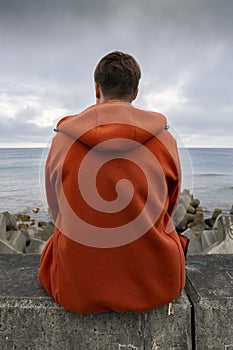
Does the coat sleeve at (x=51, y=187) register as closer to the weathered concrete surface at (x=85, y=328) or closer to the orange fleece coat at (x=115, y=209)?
the orange fleece coat at (x=115, y=209)

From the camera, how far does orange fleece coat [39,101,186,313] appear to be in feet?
4.83

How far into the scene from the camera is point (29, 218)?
1500cm

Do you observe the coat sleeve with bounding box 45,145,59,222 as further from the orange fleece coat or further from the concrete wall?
the concrete wall

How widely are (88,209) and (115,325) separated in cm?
67

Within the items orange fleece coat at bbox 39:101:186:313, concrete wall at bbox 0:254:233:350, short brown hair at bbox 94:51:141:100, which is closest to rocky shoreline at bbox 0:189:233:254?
concrete wall at bbox 0:254:233:350

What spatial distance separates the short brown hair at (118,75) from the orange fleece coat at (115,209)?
13 cm

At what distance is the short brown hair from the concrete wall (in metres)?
1.13

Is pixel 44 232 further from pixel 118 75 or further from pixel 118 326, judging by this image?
pixel 118 75

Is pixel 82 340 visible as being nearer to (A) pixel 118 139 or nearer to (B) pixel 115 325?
(B) pixel 115 325

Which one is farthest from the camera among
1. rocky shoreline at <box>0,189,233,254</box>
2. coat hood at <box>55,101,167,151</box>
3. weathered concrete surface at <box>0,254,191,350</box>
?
rocky shoreline at <box>0,189,233,254</box>

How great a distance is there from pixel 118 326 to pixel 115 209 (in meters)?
0.67

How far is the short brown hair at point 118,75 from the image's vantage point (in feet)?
5.20

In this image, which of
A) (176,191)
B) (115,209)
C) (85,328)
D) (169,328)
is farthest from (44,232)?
(115,209)

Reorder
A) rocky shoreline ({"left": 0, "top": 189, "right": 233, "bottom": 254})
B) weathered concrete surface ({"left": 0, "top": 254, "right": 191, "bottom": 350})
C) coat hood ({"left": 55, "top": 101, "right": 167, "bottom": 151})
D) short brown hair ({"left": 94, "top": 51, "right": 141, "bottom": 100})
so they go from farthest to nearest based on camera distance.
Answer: rocky shoreline ({"left": 0, "top": 189, "right": 233, "bottom": 254}), weathered concrete surface ({"left": 0, "top": 254, "right": 191, "bottom": 350}), short brown hair ({"left": 94, "top": 51, "right": 141, "bottom": 100}), coat hood ({"left": 55, "top": 101, "right": 167, "bottom": 151})
